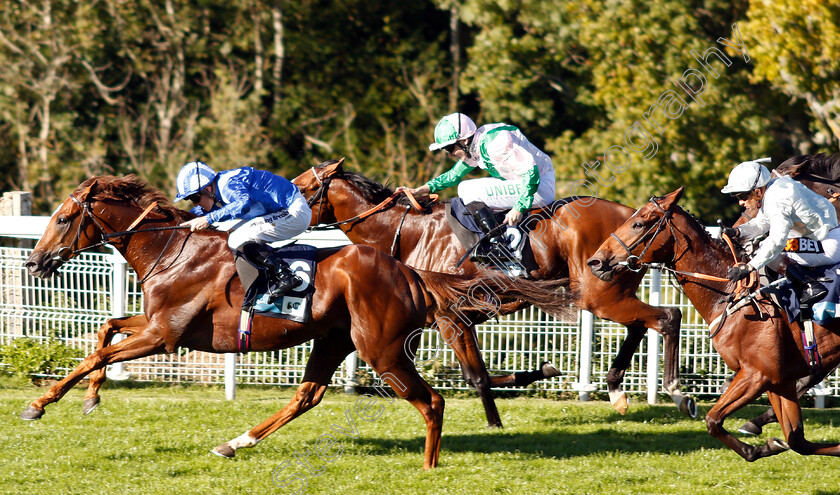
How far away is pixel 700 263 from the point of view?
5703 mm

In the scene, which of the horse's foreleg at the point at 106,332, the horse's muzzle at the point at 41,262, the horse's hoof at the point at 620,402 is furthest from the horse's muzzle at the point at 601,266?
the horse's muzzle at the point at 41,262

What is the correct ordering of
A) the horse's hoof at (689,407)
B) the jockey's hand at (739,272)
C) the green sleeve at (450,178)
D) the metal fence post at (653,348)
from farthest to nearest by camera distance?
the metal fence post at (653,348) → the green sleeve at (450,178) → the horse's hoof at (689,407) → the jockey's hand at (739,272)

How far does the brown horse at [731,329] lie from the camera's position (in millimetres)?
5465

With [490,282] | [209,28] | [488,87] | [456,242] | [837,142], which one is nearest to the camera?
[490,282]

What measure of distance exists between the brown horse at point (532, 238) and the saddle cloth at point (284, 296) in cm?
133

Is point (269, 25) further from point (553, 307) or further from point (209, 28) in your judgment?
point (553, 307)

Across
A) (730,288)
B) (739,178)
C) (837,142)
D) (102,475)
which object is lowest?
(102,475)

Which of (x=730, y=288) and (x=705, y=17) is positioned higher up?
(x=705, y=17)

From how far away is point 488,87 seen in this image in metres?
13.9

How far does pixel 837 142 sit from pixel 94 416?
844 centimetres

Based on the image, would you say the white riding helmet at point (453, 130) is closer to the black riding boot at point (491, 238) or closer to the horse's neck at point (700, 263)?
the black riding boot at point (491, 238)

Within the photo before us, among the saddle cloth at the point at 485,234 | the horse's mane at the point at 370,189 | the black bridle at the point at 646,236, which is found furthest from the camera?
the horse's mane at the point at 370,189

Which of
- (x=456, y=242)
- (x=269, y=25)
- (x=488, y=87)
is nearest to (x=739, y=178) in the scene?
(x=456, y=242)

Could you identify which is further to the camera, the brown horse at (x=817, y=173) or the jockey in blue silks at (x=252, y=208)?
the brown horse at (x=817, y=173)
